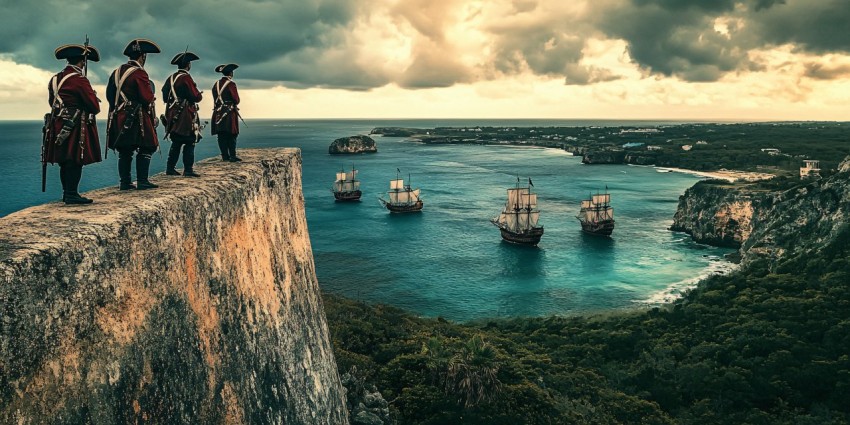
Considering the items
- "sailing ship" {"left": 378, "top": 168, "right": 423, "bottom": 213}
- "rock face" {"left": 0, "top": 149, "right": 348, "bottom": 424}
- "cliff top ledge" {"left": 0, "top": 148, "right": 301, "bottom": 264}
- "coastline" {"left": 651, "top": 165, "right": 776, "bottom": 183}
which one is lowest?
"sailing ship" {"left": 378, "top": 168, "right": 423, "bottom": 213}

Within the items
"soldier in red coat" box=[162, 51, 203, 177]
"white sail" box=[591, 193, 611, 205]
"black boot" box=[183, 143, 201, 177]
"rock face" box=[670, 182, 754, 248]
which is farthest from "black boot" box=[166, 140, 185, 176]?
"white sail" box=[591, 193, 611, 205]

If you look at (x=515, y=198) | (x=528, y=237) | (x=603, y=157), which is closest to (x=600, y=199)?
(x=515, y=198)

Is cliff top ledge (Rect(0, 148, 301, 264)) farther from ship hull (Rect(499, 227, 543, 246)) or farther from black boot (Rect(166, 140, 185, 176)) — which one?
ship hull (Rect(499, 227, 543, 246))

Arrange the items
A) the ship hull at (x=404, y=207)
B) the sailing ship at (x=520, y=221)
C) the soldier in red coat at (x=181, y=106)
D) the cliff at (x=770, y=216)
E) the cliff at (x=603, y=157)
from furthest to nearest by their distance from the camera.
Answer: the cliff at (x=603, y=157) → the ship hull at (x=404, y=207) → the sailing ship at (x=520, y=221) → the cliff at (x=770, y=216) → the soldier in red coat at (x=181, y=106)

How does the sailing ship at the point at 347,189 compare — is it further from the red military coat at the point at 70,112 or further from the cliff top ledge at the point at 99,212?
the red military coat at the point at 70,112

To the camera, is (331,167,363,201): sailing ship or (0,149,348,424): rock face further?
(331,167,363,201): sailing ship

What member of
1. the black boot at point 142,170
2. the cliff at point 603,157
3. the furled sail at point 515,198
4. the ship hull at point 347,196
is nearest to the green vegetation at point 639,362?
the black boot at point 142,170
